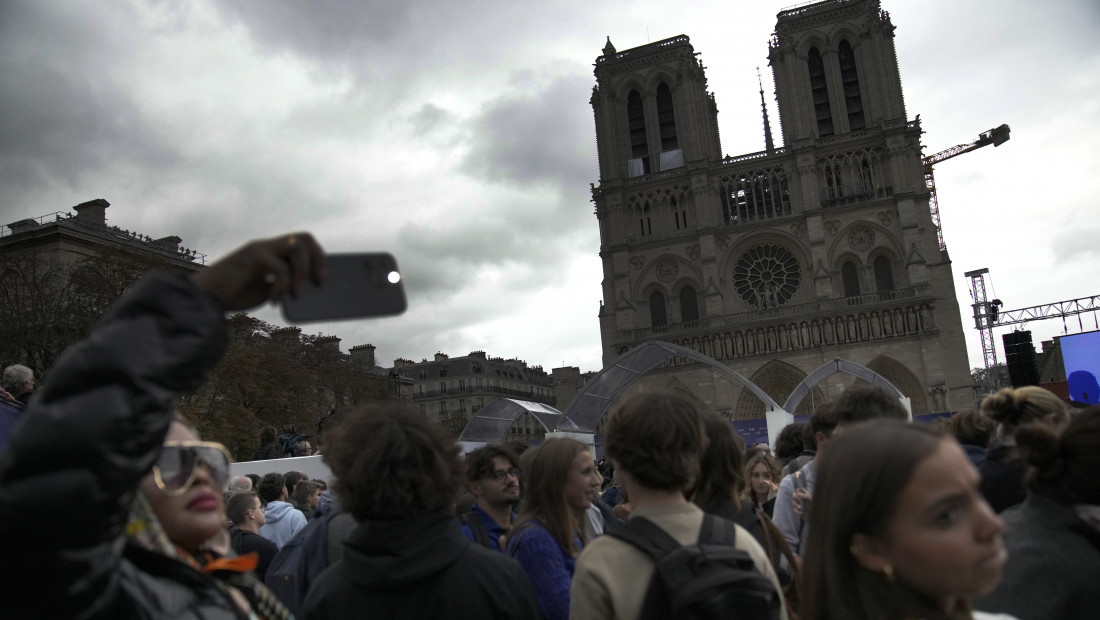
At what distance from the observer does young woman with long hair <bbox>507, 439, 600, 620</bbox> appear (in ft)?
9.65

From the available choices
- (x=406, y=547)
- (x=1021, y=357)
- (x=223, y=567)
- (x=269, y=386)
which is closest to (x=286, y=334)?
(x=269, y=386)

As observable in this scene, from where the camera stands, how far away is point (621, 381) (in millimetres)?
18797

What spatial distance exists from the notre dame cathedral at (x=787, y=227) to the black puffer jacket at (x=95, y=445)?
3447 cm

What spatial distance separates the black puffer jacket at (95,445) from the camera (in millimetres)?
1006

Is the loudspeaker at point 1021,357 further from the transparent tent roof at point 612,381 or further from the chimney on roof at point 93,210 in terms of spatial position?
the chimney on roof at point 93,210

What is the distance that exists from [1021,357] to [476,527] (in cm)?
2051

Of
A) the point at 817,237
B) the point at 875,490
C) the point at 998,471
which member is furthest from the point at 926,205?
the point at 875,490

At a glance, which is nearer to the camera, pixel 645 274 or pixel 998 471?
pixel 998 471

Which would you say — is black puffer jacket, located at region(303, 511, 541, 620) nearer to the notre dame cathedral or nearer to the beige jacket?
the beige jacket

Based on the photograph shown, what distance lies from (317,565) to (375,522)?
137cm

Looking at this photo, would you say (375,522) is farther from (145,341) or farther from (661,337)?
(661,337)

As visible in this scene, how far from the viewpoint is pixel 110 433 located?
1.04 meters

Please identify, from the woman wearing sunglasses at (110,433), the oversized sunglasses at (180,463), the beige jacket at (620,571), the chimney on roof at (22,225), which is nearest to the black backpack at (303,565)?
the beige jacket at (620,571)

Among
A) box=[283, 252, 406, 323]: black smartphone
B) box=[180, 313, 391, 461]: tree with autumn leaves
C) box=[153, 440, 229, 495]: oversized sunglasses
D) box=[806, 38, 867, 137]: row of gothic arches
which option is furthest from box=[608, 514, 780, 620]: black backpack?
box=[806, 38, 867, 137]: row of gothic arches
